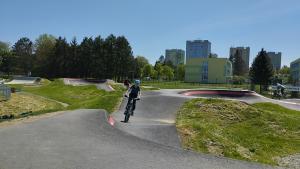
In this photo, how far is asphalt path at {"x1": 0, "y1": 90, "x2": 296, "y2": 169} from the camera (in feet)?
25.8

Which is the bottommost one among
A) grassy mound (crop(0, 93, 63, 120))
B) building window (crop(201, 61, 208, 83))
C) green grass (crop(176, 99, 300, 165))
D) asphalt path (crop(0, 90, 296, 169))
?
grassy mound (crop(0, 93, 63, 120))

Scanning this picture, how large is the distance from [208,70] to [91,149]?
126637 mm

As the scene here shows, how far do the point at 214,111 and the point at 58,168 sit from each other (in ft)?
50.4

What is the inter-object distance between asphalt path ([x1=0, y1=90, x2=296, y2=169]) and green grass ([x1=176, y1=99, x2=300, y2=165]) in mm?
1230

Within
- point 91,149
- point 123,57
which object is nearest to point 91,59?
point 123,57

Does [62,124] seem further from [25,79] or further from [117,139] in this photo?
[25,79]

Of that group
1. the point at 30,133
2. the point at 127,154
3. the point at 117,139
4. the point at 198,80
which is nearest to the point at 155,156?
the point at 127,154

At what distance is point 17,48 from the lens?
14200 centimetres

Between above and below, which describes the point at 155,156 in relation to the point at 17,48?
below

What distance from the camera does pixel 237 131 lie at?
17359 millimetres

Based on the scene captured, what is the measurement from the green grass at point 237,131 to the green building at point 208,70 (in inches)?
4180

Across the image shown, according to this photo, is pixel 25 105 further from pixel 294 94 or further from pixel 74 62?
pixel 74 62

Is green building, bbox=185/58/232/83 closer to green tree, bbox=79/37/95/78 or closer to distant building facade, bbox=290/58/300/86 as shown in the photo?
distant building facade, bbox=290/58/300/86

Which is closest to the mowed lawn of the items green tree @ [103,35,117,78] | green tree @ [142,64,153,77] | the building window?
green tree @ [103,35,117,78]
